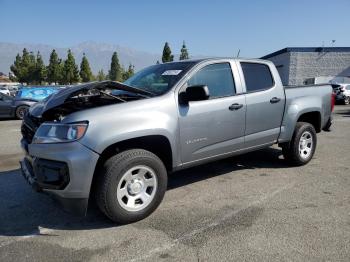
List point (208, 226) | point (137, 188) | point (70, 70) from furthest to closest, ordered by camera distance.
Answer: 1. point (70, 70)
2. point (137, 188)
3. point (208, 226)

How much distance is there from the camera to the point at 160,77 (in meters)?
5.00

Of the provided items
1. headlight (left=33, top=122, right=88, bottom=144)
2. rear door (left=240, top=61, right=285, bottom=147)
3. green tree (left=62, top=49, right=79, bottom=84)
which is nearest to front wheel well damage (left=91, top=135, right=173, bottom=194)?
headlight (left=33, top=122, right=88, bottom=144)

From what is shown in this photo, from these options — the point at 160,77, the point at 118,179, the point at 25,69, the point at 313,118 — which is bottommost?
the point at 118,179

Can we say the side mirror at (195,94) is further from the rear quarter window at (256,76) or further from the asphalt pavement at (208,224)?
the asphalt pavement at (208,224)

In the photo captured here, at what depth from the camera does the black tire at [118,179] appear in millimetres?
3818

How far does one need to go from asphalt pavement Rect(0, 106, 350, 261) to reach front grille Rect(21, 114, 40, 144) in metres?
0.90

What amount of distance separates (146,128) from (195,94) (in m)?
0.75

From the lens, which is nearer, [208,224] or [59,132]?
[59,132]

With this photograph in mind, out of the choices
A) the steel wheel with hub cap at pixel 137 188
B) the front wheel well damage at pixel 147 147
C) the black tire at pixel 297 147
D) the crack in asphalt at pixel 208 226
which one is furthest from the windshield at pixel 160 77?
the black tire at pixel 297 147

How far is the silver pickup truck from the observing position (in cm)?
375

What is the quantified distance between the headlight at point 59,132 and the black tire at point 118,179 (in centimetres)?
44

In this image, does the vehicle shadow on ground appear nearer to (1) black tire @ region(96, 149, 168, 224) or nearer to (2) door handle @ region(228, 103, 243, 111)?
(1) black tire @ region(96, 149, 168, 224)

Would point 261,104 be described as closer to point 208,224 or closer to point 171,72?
point 171,72

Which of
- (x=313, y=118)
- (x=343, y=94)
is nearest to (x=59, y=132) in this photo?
(x=313, y=118)
